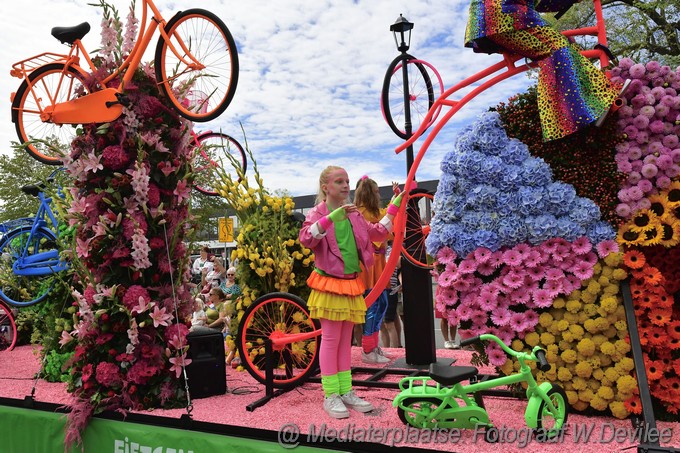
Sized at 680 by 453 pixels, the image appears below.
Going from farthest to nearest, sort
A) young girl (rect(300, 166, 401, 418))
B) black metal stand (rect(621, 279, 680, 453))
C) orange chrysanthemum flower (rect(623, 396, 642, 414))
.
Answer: young girl (rect(300, 166, 401, 418)), orange chrysanthemum flower (rect(623, 396, 642, 414)), black metal stand (rect(621, 279, 680, 453))

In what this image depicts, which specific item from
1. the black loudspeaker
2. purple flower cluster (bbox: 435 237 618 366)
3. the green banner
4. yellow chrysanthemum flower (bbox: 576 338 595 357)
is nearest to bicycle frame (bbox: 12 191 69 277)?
the green banner

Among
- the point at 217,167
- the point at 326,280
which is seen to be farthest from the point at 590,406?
the point at 217,167

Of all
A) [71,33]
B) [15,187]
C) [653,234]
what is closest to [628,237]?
[653,234]

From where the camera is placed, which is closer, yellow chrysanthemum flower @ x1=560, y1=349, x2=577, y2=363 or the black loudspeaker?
yellow chrysanthemum flower @ x1=560, y1=349, x2=577, y2=363

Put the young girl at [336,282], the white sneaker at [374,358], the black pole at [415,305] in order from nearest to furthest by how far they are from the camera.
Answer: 1. the young girl at [336,282]
2. the black pole at [415,305]
3. the white sneaker at [374,358]

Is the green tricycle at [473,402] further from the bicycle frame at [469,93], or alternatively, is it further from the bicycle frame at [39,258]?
the bicycle frame at [39,258]

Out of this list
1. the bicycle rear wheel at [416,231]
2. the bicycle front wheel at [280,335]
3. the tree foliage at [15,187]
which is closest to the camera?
the bicycle front wheel at [280,335]

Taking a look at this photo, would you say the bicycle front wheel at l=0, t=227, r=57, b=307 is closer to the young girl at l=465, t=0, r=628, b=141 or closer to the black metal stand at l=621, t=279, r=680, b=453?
the young girl at l=465, t=0, r=628, b=141

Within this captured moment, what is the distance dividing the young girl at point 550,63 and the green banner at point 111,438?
2.55 meters

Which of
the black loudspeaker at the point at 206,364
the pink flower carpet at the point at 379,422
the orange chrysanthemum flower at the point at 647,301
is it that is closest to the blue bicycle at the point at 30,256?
the pink flower carpet at the point at 379,422

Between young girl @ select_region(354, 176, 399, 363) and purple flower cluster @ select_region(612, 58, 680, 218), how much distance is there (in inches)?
92.0

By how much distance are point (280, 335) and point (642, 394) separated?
254 cm

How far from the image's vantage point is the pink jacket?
11.6ft

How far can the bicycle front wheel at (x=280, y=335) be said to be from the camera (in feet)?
13.9
